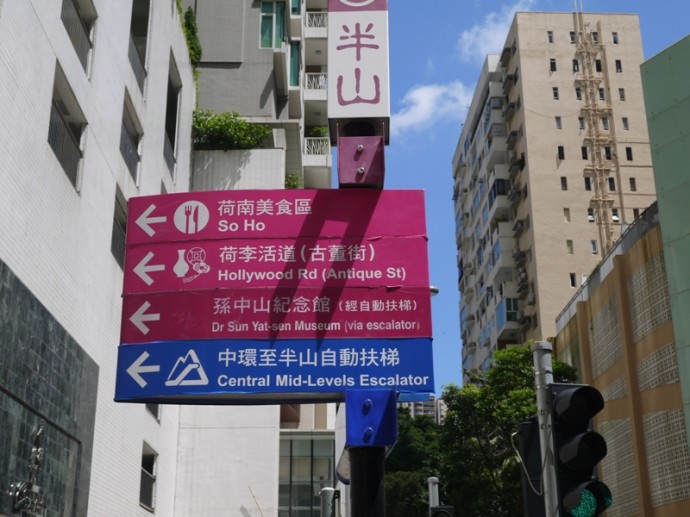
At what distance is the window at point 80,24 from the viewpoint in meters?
17.1

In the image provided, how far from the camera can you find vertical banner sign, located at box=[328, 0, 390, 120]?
7.25 m

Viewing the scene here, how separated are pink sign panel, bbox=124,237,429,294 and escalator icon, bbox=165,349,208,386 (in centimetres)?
60

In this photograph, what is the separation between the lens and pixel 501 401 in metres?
35.4

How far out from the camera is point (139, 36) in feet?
83.2

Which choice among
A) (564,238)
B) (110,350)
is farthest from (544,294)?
(110,350)

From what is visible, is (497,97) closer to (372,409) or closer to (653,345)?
(653,345)

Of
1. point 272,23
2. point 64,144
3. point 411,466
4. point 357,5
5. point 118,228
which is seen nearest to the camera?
point 357,5

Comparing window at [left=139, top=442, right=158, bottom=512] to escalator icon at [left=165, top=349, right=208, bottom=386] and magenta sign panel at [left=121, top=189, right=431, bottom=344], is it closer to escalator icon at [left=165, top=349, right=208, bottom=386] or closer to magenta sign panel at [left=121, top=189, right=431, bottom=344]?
magenta sign panel at [left=121, top=189, right=431, bottom=344]

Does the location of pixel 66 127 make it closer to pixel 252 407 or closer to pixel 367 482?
pixel 367 482

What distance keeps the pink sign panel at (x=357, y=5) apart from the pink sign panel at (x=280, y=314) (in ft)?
8.17

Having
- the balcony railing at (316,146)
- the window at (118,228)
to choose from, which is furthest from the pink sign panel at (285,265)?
the balcony railing at (316,146)

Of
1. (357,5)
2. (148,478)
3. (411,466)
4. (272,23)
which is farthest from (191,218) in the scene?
(411,466)

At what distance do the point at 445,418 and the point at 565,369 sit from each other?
17.8ft

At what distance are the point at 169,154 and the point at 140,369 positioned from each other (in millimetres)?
20987
